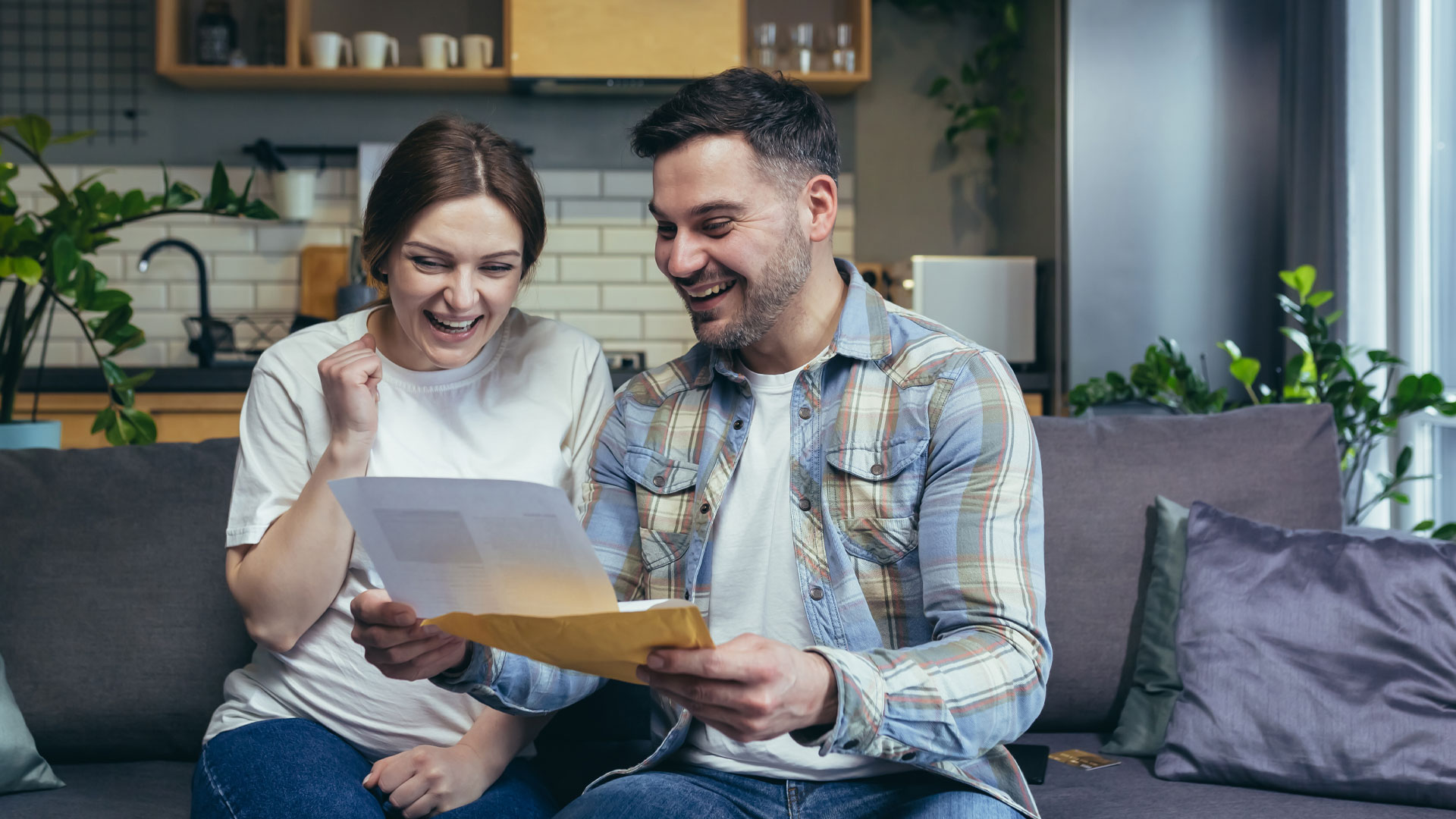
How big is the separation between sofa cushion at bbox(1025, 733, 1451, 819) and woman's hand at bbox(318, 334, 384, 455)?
960mm

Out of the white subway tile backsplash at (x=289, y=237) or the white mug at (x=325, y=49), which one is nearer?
the white mug at (x=325, y=49)

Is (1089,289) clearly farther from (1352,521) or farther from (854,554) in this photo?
(854,554)

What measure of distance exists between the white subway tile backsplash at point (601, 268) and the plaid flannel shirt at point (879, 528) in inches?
99.4

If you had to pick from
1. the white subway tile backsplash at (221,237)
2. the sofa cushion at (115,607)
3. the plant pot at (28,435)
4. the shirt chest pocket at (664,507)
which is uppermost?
the white subway tile backsplash at (221,237)

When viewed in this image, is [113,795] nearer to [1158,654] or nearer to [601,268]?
[1158,654]

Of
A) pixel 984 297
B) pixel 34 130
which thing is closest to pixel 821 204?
pixel 34 130

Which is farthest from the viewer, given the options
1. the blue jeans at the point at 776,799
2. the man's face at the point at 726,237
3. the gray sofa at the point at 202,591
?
the gray sofa at the point at 202,591

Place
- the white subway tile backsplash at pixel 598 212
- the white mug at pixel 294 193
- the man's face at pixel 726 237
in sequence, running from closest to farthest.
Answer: the man's face at pixel 726 237 → the white mug at pixel 294 193 → the white subway tile backsplash at pixel 598 212

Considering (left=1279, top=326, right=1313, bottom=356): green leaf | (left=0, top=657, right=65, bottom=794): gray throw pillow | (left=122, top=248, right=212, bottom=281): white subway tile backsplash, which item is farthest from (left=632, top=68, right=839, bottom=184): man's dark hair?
(left=122, top=248, right=212, bottom=281): white subway tile backsplash

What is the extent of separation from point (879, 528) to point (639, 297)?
110 inches

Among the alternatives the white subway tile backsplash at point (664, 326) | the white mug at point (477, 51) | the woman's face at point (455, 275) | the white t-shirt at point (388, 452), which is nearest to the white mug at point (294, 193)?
the white mug at point (477, 51)

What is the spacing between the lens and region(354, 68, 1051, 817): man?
3.66ft

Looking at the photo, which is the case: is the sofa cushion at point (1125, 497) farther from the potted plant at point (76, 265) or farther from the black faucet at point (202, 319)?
the black faucet at point (202, 319)

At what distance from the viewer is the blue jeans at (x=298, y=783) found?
1194mm
